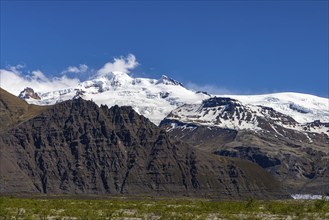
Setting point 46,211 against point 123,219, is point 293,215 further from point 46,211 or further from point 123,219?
point 46,211

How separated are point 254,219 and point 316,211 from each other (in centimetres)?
1465

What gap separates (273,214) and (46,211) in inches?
954

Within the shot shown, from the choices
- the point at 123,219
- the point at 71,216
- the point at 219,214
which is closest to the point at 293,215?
the point at 219,214

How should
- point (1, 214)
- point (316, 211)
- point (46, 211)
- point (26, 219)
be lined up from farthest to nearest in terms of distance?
point (316, 211) → point (46, 211) → point (1, 214) → point (26, 219)

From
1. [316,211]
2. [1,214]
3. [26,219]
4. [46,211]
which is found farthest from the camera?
[316,211]

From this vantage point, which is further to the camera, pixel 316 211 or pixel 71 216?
pixel 316 211

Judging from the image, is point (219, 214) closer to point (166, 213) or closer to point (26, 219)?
point (166, 213)

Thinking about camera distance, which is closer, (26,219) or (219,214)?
(26,219)

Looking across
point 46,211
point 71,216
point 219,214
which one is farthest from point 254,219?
point 46,211

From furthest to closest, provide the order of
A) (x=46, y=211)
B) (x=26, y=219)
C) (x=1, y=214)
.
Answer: (x=46, y=211) < (x=1, y=214) < (x=26, y=219)

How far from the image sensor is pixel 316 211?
7406 centimetres

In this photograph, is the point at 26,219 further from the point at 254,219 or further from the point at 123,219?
the point at 254,219

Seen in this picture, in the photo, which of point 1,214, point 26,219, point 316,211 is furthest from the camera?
point 316,211

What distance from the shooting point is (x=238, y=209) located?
77.6 meters
